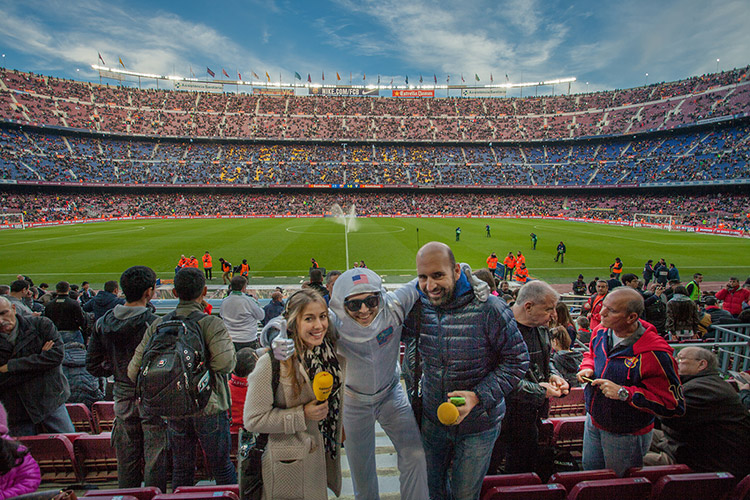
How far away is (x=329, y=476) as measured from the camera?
8.75ft

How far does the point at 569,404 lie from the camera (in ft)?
16.9

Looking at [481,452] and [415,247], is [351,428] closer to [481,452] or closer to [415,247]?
[481,452]

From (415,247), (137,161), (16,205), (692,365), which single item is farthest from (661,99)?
(16,205)

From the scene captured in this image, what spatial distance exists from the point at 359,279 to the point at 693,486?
9.56 feet

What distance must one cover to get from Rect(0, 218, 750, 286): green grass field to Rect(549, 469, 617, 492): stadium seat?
46.4ft

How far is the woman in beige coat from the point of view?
88.7 inches

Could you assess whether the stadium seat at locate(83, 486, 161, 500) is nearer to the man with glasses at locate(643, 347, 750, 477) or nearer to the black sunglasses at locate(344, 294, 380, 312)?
the black sunglasses at locate(344, 294, 380, 312)

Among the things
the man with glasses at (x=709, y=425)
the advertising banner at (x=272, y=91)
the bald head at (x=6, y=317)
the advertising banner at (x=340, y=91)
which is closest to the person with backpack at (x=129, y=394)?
the bald head at (x=6, y=317)

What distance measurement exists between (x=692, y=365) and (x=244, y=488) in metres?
3.81

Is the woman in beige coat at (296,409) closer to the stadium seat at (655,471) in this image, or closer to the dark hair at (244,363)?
the dark hair at (244,363)

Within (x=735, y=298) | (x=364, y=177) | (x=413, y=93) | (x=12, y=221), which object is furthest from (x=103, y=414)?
(x=413, y=93)

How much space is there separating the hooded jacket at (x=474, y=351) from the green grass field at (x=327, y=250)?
14.3 meters

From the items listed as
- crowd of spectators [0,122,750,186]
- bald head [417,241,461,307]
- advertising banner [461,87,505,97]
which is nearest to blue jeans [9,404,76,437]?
bald head [417,241,461,307]

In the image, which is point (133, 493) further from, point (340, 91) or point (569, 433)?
point (340, 91)
